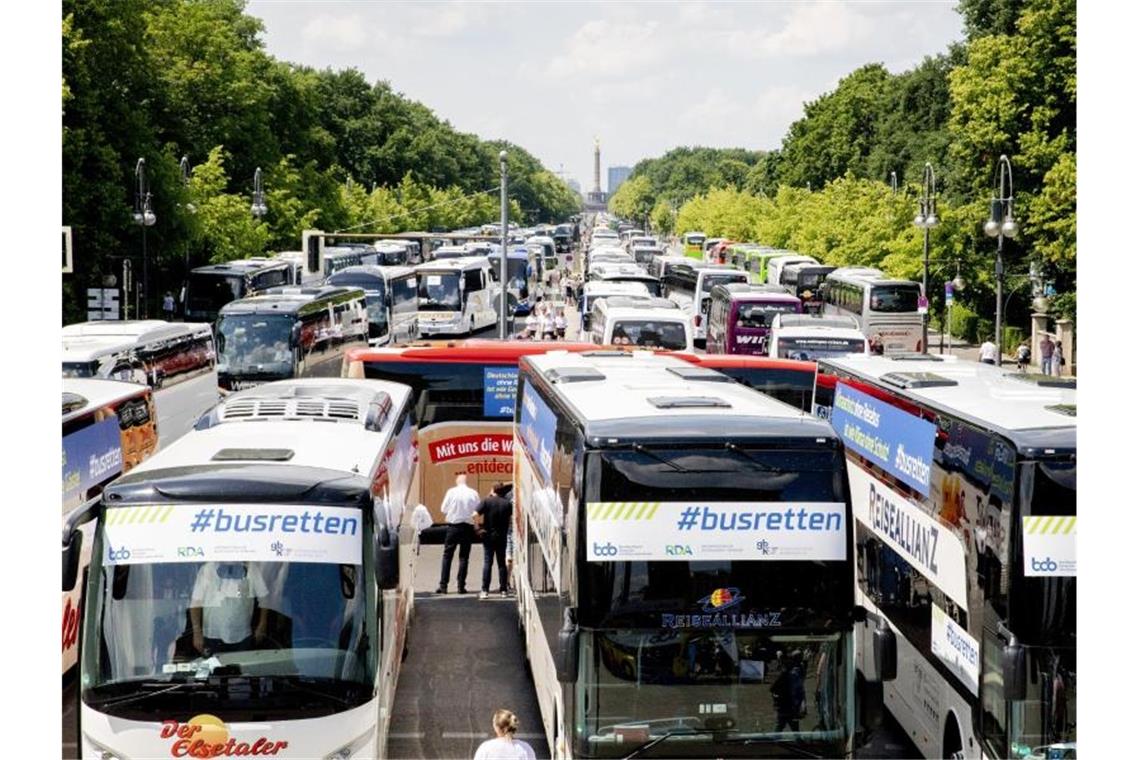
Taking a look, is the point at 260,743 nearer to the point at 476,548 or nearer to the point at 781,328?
the point at 476,548

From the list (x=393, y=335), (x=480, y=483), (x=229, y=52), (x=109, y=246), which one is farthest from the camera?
(x=229, y=52)

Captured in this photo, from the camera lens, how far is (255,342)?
35469 mm

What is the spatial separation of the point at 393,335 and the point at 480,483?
30.6 meters

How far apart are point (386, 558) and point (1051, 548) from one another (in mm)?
4128

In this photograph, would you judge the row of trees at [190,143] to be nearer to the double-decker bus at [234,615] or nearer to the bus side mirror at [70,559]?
the bus side mirror at [70,559]

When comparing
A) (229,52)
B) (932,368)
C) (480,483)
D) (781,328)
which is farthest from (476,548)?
(229,52)

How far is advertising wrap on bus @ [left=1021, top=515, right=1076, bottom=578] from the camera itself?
34.6 ft

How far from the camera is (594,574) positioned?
415 inches

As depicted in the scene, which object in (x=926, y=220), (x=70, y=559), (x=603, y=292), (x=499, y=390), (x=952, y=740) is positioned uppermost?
(x=926, y=220)

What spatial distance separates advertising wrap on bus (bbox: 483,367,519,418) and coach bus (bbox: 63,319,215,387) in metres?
5.71

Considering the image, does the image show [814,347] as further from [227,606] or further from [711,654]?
[227,606]

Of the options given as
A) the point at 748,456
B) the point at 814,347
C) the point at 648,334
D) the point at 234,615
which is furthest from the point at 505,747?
the point at 648,334

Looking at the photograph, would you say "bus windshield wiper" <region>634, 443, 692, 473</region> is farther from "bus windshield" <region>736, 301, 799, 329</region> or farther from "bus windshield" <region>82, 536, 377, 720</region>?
"bus windshield" <region>736, 301, 799, 329</region>

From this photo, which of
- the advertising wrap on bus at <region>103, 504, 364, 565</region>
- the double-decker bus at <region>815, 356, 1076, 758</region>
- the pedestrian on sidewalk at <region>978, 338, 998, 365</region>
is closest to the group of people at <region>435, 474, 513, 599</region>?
the double-decker bus at <region>815, 356, 1076, 758</region>
